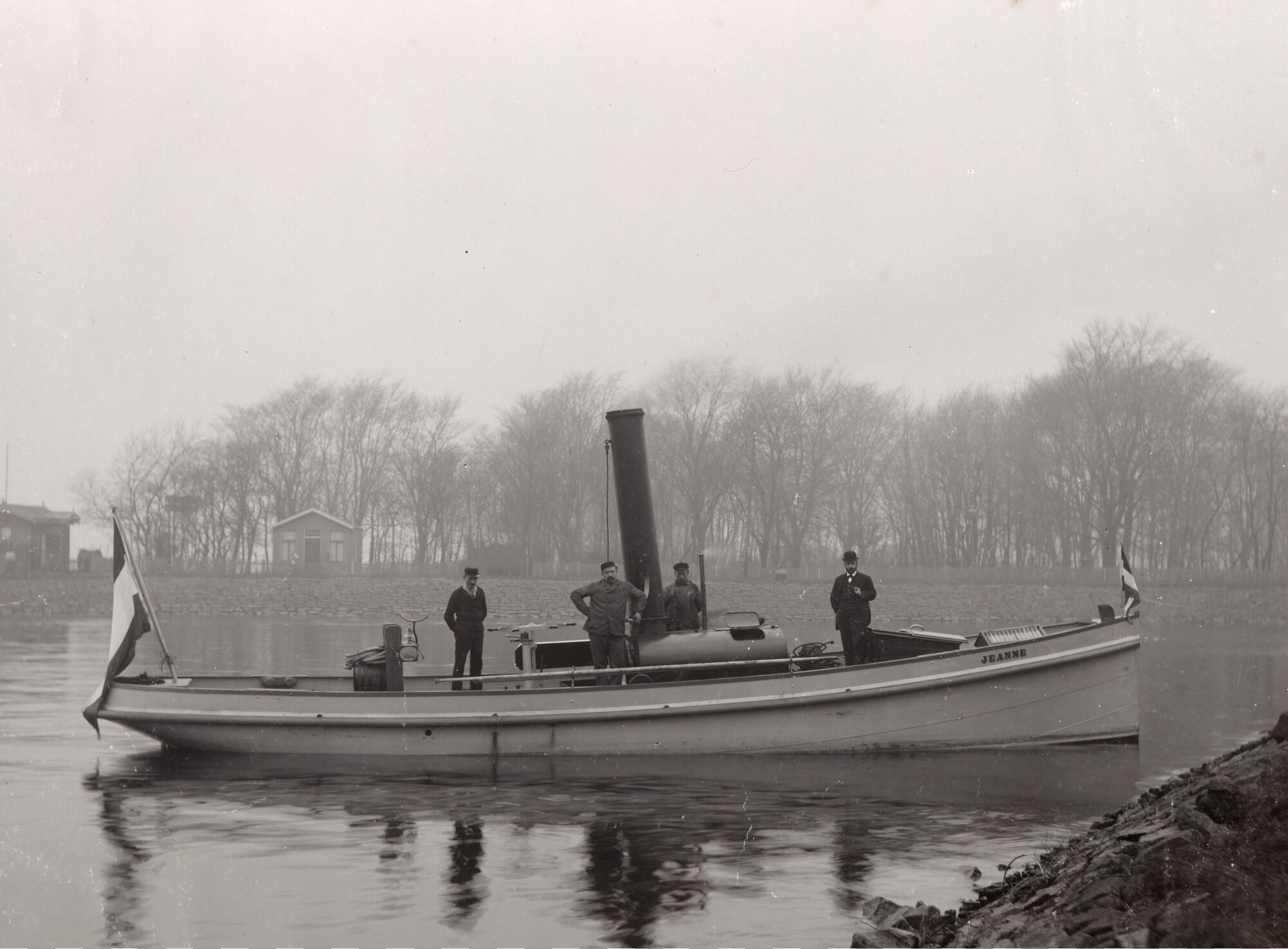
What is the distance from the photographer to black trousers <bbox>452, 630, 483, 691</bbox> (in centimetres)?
1326

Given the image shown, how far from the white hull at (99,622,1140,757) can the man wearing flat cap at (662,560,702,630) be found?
96 centimetres

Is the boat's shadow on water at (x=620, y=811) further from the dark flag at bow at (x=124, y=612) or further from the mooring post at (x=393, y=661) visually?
the dark flag at bow at (x=124, y=612)

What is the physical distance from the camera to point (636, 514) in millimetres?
13133

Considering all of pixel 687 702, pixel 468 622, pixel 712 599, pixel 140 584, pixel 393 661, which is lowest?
pixel 712 599

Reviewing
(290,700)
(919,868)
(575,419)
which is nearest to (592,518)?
(575,419)

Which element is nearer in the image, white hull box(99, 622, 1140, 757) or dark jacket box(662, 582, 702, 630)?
white hull box(99, 622, 1140, 757)

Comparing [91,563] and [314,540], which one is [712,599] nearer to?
[314,540]

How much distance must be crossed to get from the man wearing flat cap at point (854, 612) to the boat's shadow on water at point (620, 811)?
107 centimetres

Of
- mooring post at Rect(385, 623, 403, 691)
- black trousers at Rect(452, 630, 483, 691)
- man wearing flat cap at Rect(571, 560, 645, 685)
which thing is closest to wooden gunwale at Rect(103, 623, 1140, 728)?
mooring post at Rect(385, 623, 403, 691)

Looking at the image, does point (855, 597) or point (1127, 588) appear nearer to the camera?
point (855, 597)

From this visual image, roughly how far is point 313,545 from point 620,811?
50.0 meters

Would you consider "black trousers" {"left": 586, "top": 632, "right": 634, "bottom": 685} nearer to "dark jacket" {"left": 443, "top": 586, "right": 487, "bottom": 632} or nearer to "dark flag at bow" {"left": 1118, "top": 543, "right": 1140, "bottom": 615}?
"dark jacket" {"left": 443, "top": 586, "right": 487, "bottom": 632}

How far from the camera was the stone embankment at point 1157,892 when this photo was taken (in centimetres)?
565

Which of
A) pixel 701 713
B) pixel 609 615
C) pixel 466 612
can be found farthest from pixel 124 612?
pixel 701 713
